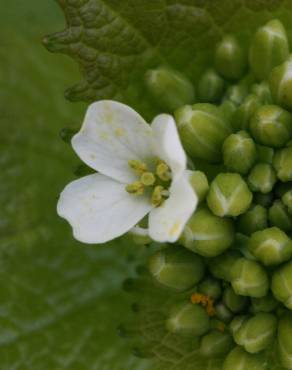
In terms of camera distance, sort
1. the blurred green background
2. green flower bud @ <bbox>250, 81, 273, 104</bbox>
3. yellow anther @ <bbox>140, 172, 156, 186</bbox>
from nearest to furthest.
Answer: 1. yellow anther @ <bbox>140, 172, 156, 186</bbox>
2. green flower bud @ <bbox>250, 81, 273, 104</bbox>
3. the blurred green background

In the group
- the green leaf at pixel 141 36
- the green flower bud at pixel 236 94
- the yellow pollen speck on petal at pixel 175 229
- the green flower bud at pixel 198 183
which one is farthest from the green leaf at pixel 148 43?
the yellow pollen speck on petal at pixel 175 229

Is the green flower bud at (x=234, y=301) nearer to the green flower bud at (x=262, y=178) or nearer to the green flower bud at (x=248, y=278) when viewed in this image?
the green flower bud at (x=248, y=278)

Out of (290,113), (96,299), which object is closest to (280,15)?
(290,113)

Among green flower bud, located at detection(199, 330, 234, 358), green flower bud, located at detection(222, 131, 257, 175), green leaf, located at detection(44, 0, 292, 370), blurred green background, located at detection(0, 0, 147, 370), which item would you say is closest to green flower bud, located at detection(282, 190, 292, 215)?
green flower bud, located at detection(222, 131, 257, 175)

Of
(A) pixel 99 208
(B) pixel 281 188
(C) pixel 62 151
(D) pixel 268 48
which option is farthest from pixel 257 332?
(C) pixel 62 151

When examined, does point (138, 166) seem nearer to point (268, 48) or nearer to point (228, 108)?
point (228, 108)

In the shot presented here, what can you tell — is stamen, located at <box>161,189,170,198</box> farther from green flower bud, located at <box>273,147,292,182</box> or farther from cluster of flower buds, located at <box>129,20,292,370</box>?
green flower bud, located at <box>273,147,292,182</box>
